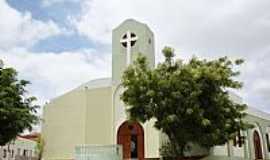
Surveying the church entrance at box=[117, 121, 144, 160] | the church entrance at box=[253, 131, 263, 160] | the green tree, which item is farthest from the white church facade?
the green tree

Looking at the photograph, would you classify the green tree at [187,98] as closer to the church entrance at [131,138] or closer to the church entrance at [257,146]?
the church entrance at [131,138]

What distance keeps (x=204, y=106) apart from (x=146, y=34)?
9.49 metres

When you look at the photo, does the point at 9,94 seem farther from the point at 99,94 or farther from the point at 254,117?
the point at 254,117

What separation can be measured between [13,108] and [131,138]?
33.5 ft

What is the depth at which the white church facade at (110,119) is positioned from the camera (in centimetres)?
2761

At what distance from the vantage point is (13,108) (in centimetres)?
2008

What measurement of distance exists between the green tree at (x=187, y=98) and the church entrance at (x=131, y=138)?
17.8ft

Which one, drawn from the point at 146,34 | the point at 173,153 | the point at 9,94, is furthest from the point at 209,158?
the point at 9,94

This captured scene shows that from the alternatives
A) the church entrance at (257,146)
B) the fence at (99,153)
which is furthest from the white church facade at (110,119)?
the church entrance at (257,146)

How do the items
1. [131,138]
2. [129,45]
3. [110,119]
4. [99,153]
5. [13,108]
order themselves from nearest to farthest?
1. [13,108]
2. [99,153]
3. [131,138]
4. [110,119]
5. [129,45]

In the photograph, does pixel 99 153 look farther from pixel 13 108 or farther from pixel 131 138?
pixel 13 108

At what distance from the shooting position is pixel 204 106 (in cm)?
2122

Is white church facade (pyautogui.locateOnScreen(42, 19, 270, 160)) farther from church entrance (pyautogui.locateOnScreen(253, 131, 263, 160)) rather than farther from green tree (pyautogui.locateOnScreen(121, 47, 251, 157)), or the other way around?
green tree (pyautogui.locateOnScreen(121, 47, 251, 157))

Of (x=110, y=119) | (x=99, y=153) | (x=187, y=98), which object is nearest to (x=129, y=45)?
(x=110, y=119)
